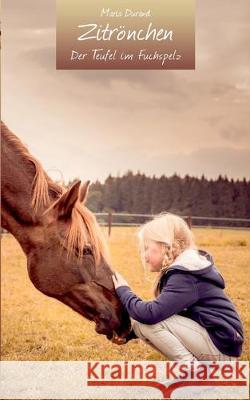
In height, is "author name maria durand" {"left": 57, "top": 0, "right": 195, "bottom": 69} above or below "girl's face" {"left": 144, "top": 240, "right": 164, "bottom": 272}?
above

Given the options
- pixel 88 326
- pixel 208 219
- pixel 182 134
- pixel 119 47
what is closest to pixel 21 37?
pixel 119 47

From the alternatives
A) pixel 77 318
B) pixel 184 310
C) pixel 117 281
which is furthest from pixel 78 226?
pixel 77 318

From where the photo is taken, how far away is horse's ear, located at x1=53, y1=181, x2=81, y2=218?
8.79ft

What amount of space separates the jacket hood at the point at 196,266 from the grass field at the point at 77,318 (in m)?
0.77

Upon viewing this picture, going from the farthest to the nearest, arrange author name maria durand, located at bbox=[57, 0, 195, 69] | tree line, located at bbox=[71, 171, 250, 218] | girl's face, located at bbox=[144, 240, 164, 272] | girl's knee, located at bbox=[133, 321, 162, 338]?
tree line, located at bbox=[71, 171, 250, 218], author name maria durand, located at bbox=[57, 0, 195, 69], girl's face, located at bbox=[144, 240, 164, 272], girl's knee, located at bbox=[133, 321, 162, 338]

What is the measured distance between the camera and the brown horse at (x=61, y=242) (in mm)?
2824

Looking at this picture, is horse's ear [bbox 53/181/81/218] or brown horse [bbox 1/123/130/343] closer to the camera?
horse's ear [bbox 53/181/81/218]

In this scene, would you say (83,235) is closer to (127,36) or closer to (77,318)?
(127,36)

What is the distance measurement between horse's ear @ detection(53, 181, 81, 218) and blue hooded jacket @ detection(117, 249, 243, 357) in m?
0.46

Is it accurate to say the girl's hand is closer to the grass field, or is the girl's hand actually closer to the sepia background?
the grass field

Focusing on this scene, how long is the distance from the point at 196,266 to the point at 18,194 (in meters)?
0.99

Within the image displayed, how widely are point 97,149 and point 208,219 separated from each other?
1.04m

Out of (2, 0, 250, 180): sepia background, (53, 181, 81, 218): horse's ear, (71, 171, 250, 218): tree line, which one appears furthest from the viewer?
(71, 171, 250, 218): tree line

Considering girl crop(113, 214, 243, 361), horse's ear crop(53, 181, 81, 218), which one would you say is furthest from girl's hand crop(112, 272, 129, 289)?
horse's ear crop(53, 181, 81, 218)
